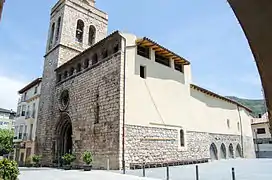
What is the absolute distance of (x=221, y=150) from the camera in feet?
72.9

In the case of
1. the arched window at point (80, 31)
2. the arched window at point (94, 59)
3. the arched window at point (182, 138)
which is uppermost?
the arched window at point (80, 31)

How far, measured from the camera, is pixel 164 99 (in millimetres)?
15375

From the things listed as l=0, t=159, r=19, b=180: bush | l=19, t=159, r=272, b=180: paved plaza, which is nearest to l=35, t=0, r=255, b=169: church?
l=19, t=159, r=272, b=180: paved plaza

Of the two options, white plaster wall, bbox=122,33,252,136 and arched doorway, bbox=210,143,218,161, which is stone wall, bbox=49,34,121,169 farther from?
arched doorway, bbox=210,143,218,161

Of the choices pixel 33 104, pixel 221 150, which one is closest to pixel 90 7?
pixel 33 104

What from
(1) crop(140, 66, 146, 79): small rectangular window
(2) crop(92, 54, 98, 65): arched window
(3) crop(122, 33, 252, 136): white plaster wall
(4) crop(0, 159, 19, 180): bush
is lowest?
(4) crop(0, 159, 19, 180): bush

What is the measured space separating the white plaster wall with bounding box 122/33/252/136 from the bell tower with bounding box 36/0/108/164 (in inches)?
374

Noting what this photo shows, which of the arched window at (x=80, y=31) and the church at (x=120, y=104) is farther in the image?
the arched window at (x=80, y=31)

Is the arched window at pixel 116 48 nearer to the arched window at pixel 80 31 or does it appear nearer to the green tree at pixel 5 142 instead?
the arched window at pixel 80 31

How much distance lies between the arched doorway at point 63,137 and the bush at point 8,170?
11843 mm

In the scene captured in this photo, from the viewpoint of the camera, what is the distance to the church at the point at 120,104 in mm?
13039

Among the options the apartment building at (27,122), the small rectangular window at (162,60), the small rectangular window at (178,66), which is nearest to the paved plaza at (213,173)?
the small rectangular window at (162,60)

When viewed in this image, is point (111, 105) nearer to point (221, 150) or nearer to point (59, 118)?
point (59, 118)

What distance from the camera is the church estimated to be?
13.0 metres
